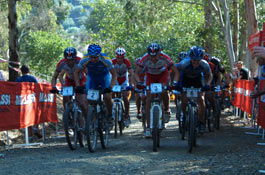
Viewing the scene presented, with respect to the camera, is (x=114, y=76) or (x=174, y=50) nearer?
(x=114, y=76)

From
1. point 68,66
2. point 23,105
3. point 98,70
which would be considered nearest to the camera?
point 98,70

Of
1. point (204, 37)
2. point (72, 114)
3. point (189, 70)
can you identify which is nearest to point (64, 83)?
point (72, 114)

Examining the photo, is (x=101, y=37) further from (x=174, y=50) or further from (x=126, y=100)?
(x=126, y=100)

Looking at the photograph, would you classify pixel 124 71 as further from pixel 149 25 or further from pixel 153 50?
pixel 149 25

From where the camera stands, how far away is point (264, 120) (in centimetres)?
1014

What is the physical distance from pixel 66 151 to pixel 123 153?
1281mm

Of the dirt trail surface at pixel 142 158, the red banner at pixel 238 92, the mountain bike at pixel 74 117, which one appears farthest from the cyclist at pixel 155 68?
the red banner at pixel 238 92

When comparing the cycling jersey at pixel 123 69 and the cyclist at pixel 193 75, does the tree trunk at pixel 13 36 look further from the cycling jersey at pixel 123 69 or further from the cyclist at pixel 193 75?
the cyclist at pixel 193 75

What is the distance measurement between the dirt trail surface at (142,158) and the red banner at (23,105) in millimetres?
641

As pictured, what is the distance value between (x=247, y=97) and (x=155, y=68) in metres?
5.38

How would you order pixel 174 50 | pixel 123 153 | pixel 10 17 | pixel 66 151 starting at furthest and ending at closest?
pixel 174 50 < pixel 10 17 < pixel 66 151 < pixel 123 153

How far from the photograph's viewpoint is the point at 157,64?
10.9 meters

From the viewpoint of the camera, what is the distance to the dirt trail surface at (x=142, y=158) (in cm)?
732

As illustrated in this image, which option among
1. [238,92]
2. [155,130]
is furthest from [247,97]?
[155,130]
